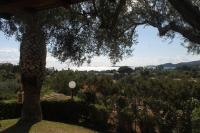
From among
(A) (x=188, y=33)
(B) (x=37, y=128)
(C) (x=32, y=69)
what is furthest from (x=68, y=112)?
(A) (x=188, y=33)

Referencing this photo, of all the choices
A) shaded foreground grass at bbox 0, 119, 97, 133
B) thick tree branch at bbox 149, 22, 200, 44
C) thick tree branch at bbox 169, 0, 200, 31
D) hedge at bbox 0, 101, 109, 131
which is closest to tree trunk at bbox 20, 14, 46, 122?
shaded foreground grass at bbox 0, 119, 97, 133

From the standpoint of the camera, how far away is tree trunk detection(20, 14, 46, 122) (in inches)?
790

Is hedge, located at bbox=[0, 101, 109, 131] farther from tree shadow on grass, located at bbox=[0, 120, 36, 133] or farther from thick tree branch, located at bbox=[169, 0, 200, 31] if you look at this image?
thick tree branch, located at bbox=[169, 0, 200, 31]

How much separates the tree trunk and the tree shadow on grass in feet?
1.62

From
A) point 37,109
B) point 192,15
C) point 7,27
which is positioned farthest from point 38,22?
point 192,15

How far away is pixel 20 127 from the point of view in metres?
19.0

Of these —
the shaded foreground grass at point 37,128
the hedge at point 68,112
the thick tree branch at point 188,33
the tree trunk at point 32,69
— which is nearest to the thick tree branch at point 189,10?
the thick tree branch at point 188,33

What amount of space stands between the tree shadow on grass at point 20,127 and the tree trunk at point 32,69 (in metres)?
0.49

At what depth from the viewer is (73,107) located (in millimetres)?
23125

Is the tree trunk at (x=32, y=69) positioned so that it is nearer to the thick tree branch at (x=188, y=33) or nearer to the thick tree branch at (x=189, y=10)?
the thick tree branch at (x=188, y=33)

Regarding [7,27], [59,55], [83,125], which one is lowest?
[83,125]

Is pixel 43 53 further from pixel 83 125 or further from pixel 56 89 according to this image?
pixel 56 89

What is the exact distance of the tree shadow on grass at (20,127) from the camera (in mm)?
18078

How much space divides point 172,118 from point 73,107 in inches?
275
